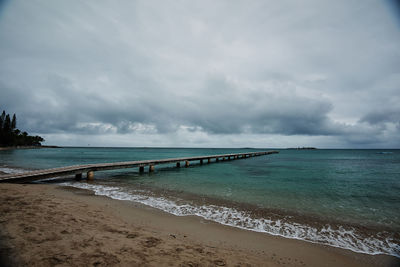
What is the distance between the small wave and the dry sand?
0.42 meters

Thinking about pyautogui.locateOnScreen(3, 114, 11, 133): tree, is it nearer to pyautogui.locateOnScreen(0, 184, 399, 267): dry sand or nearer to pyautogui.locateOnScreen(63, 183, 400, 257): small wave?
pyautogui.locateOnScreen(0, 184, 399, 267): dry sand

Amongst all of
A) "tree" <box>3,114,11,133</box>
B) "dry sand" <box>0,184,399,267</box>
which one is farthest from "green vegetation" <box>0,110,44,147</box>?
"dry sand" <box>0,184,399,267</box>

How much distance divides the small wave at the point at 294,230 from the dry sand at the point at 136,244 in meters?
0.42

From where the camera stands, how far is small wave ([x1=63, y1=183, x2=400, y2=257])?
534cm

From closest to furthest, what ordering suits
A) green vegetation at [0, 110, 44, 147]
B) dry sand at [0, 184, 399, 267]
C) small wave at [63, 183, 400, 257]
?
dry sand at [0, 184, 399, 267]
small wave at [63, 183, 400, 257]
green vegetation at [0, 110, 44, 147]

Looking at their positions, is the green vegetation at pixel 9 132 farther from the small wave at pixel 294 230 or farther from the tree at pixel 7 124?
the small wave at pixel 294 230

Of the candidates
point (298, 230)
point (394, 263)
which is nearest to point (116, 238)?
point (298, 230)

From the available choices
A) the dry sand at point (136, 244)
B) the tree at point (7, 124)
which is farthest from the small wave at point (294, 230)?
the tree at point (7, 124)

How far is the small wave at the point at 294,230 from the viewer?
5340 mm

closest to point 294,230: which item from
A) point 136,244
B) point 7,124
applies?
point 136,244

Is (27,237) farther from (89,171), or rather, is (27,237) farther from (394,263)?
(89,171)

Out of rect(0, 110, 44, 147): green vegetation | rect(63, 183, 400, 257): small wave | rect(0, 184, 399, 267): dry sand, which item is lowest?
rect(63, 183, 400, 257): small wave

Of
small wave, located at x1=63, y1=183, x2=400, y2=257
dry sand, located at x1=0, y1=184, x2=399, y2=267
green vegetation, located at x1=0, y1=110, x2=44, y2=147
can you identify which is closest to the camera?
dry sand, located at x1=0, y1=184, x2=399, y2=267

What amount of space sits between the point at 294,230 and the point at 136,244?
5.32 meters
